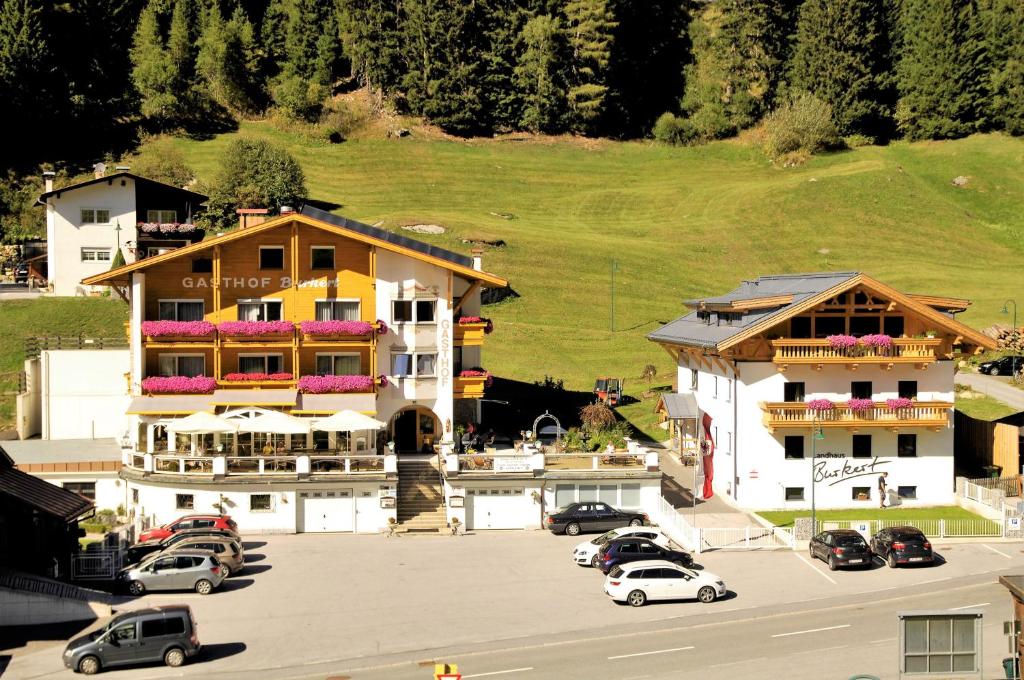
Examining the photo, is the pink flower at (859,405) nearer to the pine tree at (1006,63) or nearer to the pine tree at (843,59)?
the pine tree at (843,59)

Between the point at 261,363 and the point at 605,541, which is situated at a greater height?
the point at 261,363

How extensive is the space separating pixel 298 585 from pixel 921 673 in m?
22.5

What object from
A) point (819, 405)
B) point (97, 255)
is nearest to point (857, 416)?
point (819, 405)

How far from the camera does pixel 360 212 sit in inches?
4621

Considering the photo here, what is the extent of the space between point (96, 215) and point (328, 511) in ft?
144

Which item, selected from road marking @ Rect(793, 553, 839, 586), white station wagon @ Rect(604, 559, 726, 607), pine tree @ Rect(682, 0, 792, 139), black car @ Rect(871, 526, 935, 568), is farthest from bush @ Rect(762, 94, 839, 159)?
white station wagon @ Rect(604, 559, 726, 607)

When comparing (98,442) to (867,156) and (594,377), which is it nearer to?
(594,377)

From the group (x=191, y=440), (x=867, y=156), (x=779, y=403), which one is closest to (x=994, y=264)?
(x=867, y=156)

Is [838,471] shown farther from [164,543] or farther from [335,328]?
[164,543]

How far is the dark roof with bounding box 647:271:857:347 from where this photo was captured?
54.3 meters

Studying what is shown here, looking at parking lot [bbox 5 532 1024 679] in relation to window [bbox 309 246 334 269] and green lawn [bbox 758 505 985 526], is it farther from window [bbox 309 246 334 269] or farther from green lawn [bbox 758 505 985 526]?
window [bbox 309 246 334 269]

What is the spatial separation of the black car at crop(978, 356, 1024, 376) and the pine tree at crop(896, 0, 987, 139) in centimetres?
7987

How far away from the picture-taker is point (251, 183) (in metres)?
112

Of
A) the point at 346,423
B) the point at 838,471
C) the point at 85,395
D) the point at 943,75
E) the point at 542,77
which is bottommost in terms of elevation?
the point at 838,471
